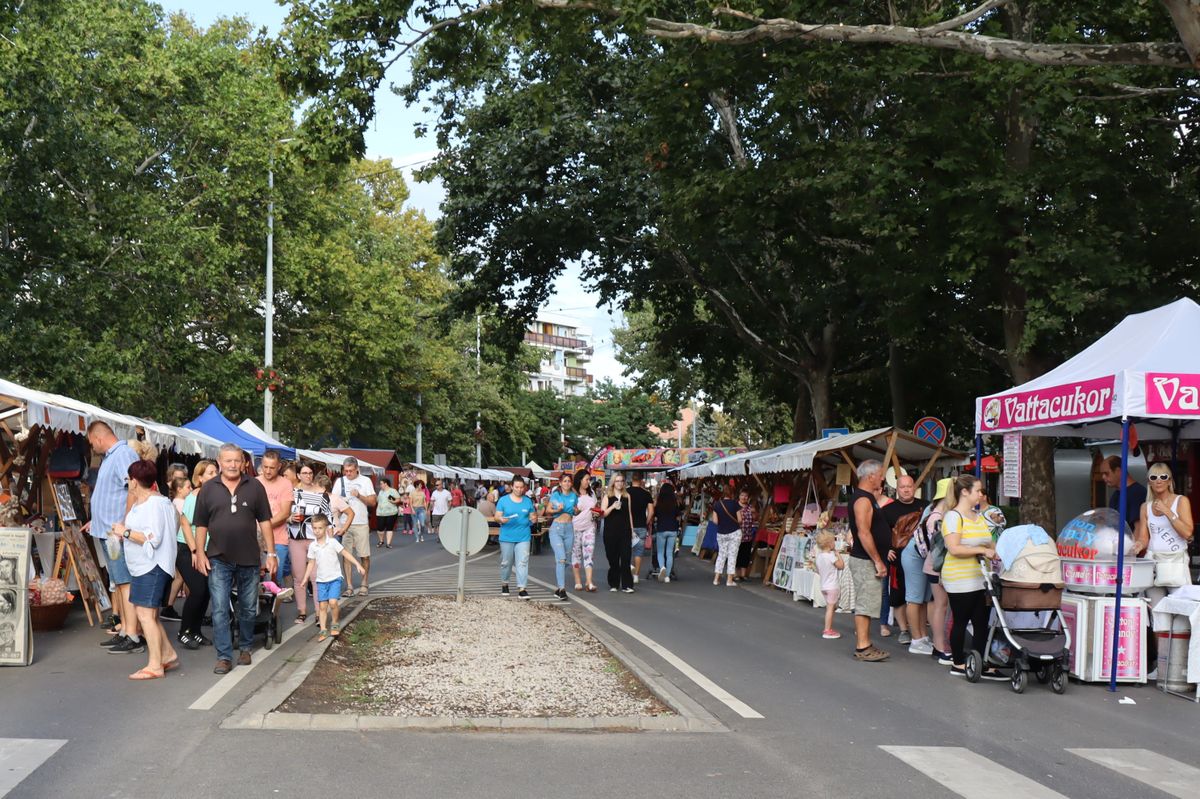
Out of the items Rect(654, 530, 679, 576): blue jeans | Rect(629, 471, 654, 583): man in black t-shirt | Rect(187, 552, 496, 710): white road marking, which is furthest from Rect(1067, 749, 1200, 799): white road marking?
Rect(654, 530, 679, 576): blue jeans

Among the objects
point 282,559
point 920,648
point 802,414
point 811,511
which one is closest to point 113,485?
point 282,559

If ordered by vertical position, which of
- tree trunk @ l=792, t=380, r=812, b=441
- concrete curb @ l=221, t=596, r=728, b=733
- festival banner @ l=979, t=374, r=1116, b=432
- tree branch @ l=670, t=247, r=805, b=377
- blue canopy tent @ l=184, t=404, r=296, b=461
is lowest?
concrete curb @ l=221, t=596, r=728, b=733

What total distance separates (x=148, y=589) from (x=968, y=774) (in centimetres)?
596

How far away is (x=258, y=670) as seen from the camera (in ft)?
32.9

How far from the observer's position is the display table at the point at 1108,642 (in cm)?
1089

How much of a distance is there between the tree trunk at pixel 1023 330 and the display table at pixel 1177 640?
776cm

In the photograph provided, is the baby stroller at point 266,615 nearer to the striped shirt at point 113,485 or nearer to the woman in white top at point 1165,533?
the striped shirt at point 113,485

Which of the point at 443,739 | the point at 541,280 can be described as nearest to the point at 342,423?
the point at 541,280

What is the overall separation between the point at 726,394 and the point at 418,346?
58.8 ft

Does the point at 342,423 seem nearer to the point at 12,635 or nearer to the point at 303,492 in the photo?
the point at 303,492

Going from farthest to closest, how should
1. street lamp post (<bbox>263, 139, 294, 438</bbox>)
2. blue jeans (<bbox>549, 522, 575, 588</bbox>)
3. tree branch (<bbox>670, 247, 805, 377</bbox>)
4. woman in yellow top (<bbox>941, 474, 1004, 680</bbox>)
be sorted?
street lamp post (<bbox>263, 139, 294, 438</bbox>) < tree branch (<bbox>670, 247, 805, 377</bbox>) < blue jeans (<bbox>549, 522, 575, 588</bbox>) < woman in yellow top (<bbox>941, 474, 1004, 680</bbox>)

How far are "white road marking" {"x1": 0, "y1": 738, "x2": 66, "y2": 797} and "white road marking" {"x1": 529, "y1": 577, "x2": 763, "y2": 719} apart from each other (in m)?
4.18

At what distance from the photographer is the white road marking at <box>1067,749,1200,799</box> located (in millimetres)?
6945

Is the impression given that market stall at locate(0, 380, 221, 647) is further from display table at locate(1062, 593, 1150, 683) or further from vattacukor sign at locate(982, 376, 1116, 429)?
display table at locate(1062, 593, 1150, 683)
